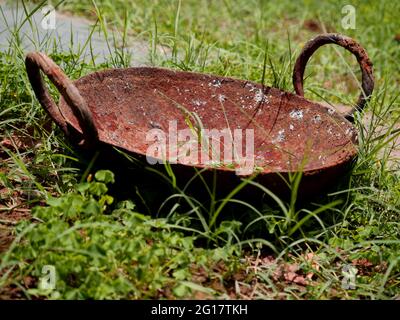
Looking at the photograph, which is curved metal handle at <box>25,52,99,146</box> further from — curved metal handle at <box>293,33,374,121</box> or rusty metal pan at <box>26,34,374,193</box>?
curved metal handle at <box>293,33,374,121</box>

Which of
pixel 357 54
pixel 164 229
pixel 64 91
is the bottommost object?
pixel 164 229

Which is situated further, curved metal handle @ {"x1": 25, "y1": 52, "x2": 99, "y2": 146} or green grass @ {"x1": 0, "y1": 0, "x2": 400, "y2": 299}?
curved metal handle @ {"x1": 25, "y1": 52, "x2": 99, "y2": 146}

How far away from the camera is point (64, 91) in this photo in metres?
2.40

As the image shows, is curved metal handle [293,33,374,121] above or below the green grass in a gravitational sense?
above

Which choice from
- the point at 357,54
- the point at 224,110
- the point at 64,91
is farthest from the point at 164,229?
the point at 357,54

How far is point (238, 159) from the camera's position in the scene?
293cm

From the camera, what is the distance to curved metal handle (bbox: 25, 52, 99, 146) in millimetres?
2373

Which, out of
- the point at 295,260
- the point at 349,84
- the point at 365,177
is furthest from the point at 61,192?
the point at 349,84

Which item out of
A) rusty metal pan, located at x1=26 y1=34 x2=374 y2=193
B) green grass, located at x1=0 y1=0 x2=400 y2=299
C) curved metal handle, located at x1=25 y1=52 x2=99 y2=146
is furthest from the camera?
rusty metal pan, located at x1=26 y1=34 x2=374 y2=193

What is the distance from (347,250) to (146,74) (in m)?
1.31

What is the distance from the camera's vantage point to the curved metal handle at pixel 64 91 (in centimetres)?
237

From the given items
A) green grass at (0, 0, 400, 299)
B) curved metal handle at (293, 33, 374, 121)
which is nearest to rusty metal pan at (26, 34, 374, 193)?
curved metal handle at (293, 33, 374, 121)

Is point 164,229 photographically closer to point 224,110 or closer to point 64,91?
Answer: point 64,91

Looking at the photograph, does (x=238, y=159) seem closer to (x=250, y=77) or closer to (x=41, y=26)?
(x=250, y=77)
